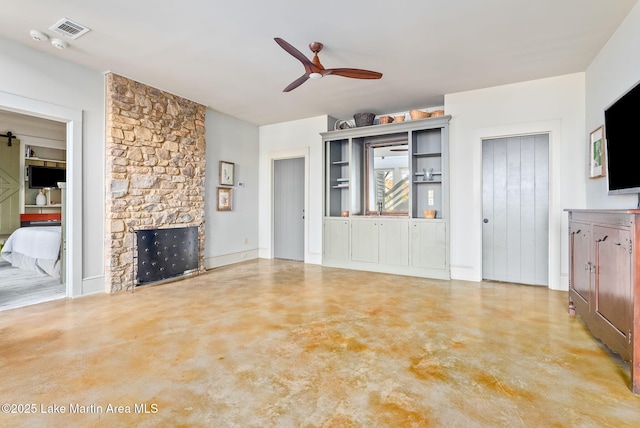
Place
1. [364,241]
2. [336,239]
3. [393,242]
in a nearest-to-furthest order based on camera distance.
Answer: [393,242] < [364,241] < [336,239]

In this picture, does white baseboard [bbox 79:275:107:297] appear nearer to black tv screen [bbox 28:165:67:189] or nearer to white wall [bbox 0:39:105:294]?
white wall [bbox 0:39:105:294]

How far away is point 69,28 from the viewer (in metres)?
3.03

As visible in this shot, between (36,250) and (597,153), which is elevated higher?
(597,153)

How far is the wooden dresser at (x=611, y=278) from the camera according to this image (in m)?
1.86

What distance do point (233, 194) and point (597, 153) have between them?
5.50 meters

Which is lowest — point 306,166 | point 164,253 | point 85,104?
point 164,253

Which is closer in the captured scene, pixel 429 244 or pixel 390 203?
pixel 429 244

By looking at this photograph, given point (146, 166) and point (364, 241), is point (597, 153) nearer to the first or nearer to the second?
point (364, 241)

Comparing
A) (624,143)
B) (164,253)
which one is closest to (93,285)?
(164,253)

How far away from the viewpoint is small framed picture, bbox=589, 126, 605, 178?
133 inches

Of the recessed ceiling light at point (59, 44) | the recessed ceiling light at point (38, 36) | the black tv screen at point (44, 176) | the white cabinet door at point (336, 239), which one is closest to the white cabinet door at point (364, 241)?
the white cabinet door at point (336, 239)

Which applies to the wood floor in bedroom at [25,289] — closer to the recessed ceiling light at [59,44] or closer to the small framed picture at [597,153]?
the recessed ceiling light at [59,44]

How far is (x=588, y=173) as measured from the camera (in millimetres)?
3848

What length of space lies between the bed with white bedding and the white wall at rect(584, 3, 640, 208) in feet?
22.1
